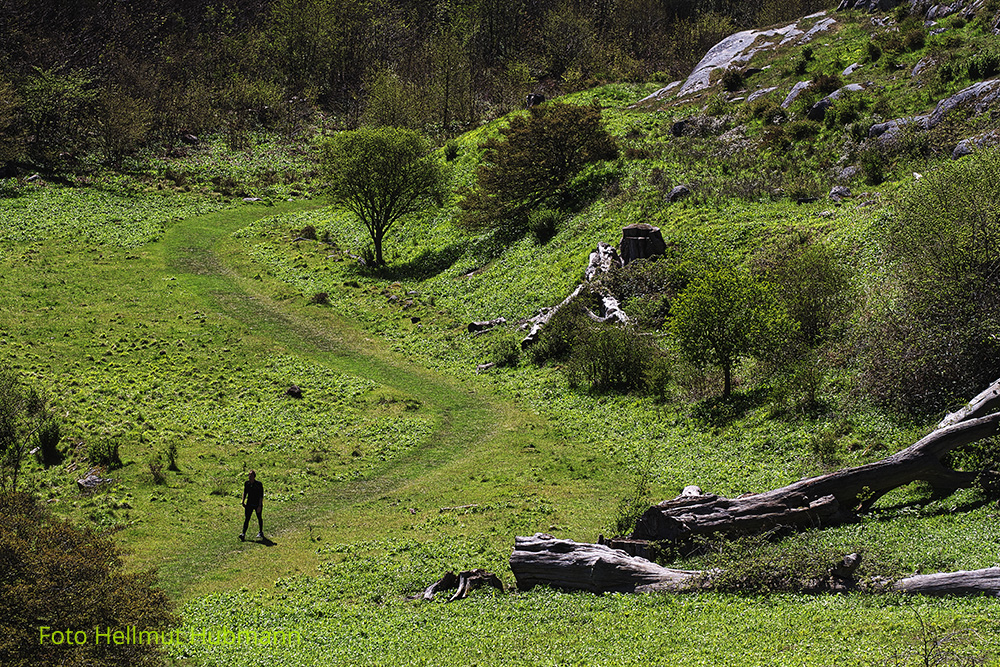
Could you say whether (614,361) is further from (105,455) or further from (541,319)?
(105,455)

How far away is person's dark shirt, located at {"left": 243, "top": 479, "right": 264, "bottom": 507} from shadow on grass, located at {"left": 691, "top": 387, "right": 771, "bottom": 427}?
49.3 ft

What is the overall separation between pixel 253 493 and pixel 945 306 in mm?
20992

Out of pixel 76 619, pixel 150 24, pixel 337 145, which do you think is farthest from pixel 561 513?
pixel 150 24

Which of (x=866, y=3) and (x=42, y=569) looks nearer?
(x=42, y=569)

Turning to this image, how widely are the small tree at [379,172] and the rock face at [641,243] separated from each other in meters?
20.7

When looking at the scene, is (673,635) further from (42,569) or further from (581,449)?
(581,449)

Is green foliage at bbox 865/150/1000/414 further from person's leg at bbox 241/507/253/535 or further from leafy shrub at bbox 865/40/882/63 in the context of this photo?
leafy shrub at bbox 865/40/882/63

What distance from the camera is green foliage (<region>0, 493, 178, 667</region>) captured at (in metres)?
11.6

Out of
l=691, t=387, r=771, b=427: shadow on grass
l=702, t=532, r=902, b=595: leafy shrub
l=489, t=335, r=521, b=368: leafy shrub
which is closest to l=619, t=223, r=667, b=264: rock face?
l=489, t=335, r=521, b=368: leafy shrub

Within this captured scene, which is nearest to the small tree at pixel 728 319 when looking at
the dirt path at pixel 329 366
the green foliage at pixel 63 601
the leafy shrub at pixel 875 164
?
the dirt path at pixel 329 366

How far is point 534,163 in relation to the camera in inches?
2092

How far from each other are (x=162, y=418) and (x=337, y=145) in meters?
27.4

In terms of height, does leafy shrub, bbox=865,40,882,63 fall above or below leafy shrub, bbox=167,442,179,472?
above

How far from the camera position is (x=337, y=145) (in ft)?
174
